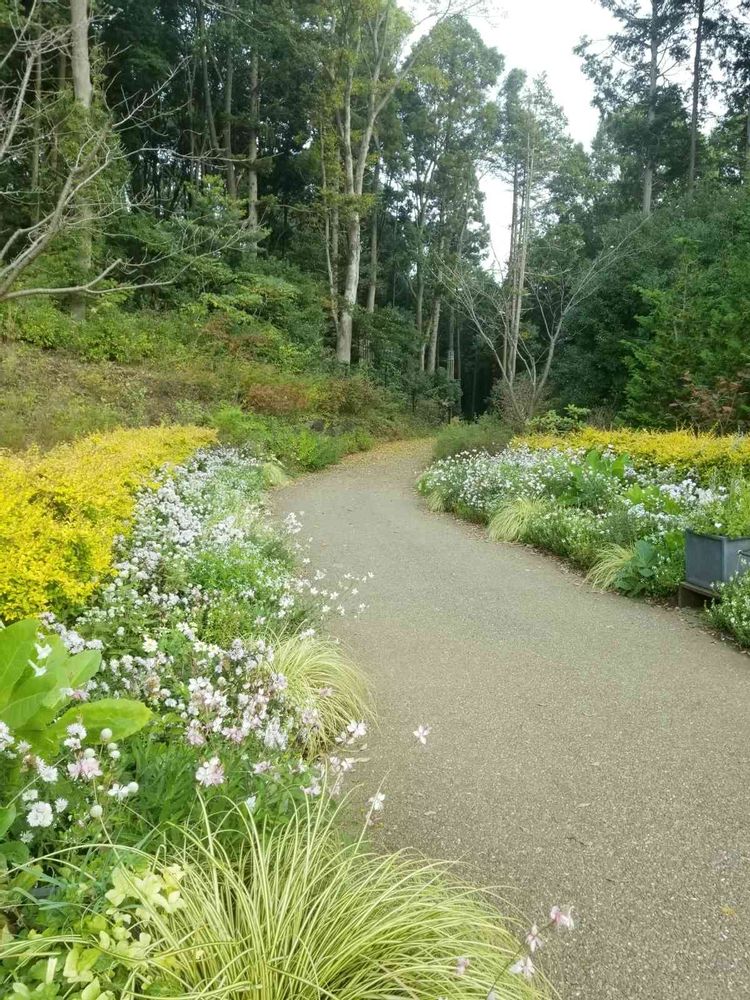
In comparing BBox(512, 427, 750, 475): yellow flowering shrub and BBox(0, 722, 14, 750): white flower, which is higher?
BBox(512, 427, 750, 475): yellow flowering shrub

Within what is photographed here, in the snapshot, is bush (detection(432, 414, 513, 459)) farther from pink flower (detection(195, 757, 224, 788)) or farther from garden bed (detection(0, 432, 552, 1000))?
pink flower (detection(195, 757, 224, 788))

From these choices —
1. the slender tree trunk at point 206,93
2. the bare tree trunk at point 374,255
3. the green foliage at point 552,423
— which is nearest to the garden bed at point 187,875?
the green foliage at point 552,423

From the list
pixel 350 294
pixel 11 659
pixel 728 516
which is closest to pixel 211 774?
pixel 11 659

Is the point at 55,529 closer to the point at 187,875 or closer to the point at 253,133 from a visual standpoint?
the point at 187,875

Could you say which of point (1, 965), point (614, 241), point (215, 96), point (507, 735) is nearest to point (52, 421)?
point (507, 735)

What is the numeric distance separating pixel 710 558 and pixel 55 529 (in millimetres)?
4276

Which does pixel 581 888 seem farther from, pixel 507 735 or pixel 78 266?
pixel 78 266

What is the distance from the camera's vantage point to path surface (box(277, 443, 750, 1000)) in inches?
75.2

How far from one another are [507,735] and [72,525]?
7.85 ft

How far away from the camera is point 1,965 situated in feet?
4.16

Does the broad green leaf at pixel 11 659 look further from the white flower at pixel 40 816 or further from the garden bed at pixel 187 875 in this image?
the white flower at pixel 40 816

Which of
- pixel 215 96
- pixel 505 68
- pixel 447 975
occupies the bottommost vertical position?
pixel 447 975

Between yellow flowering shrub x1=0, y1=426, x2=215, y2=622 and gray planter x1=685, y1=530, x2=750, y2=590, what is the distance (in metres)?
4.01

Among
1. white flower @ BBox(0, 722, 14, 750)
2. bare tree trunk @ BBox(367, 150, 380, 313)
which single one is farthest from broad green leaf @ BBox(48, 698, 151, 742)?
bare tree trunk @ BBox(367, 150, 380, 313)
